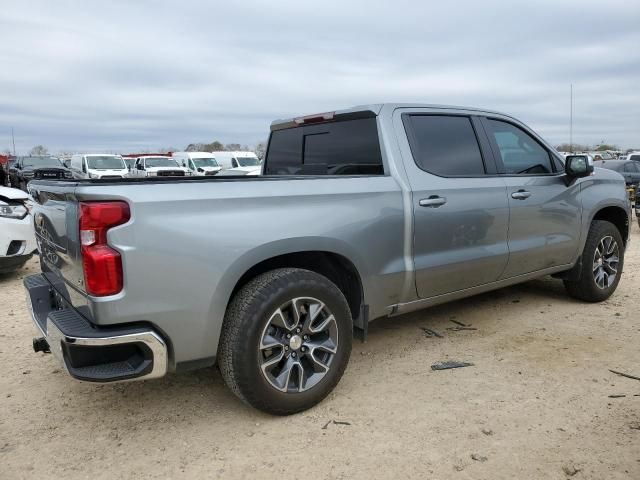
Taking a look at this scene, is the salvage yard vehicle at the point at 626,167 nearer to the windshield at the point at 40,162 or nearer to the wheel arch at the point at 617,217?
the wheel arch at the point at 617,217

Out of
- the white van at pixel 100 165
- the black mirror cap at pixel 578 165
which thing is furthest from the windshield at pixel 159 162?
the black mirror cap at pixel 578 165

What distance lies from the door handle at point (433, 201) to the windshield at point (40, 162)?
24002mm

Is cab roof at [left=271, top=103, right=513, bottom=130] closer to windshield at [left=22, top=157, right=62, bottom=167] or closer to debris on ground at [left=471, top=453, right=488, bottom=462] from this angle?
debris on ground at [left=471, top=453, right=488, bottom=462]

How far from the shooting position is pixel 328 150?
13.9 ft

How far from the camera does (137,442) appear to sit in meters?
2.96

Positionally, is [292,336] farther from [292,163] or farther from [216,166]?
[216,166]

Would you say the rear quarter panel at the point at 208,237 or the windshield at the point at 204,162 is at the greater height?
the windshield at the point at 204,162

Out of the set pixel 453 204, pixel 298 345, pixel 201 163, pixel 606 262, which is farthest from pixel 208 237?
pixel 201 163

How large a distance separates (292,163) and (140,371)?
252cm

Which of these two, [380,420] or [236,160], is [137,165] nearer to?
[236,160]

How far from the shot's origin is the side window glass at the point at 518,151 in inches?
177

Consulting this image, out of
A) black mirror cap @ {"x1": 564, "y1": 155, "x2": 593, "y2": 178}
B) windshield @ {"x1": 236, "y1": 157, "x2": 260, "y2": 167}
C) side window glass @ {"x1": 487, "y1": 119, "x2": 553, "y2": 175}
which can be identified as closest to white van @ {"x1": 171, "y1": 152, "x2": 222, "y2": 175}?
windshield @ {"x1": 236, "y1": 157, "x2": 260, "y2": 167}

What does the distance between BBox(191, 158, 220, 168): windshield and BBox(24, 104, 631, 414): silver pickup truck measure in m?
27.3

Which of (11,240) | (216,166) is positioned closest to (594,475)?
(11,240)
